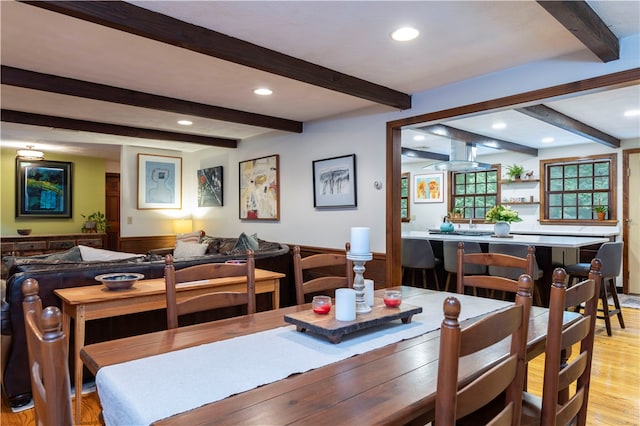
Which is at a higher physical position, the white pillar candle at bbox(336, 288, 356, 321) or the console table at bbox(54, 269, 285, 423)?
the white pillar candle at bbox(336, 288, 356, 321)

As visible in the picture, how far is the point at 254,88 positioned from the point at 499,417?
3.11m

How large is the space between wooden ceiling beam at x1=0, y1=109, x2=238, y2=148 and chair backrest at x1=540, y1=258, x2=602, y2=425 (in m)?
4.97

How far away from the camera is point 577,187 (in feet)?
21.7

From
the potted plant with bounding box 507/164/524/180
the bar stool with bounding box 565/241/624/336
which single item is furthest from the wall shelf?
the bar stool with bounding box 565/241/624/336

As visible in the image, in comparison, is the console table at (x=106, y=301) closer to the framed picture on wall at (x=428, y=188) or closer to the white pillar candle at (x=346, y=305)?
the white pillar candle at (x=346, y=305)

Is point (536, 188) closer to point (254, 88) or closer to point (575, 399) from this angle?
point (254, 88)

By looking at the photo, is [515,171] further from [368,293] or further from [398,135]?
[368,293]

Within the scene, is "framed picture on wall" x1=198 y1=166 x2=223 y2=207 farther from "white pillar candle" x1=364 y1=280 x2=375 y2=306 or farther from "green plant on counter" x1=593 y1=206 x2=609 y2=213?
"green plant on counter" x1=593 y1=206 x2=609 y2=213

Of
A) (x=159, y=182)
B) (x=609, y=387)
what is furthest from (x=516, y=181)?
(x=159, y=182)

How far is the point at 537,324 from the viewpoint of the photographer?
5.73 feet

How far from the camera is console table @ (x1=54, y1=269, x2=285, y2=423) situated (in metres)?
2.37

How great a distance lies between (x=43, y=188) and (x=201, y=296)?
6.66 meters

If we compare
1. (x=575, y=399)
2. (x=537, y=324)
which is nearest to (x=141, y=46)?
(x=537, y=324)

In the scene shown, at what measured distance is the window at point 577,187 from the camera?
6250 mm
